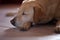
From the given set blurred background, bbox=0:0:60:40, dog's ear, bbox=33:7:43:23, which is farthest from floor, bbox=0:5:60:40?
dog's ear, bbox=33:7:43:23

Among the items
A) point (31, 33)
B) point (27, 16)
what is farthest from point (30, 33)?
point (27, 16)

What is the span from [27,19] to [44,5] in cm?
31

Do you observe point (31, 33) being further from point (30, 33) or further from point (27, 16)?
point (27, 16)

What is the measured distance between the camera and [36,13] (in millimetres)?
2301

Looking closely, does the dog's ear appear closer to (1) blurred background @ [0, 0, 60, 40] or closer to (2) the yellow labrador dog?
(2) the yellow labrador dog

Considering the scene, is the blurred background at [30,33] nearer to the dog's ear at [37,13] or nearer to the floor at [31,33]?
the floor at [31,33]

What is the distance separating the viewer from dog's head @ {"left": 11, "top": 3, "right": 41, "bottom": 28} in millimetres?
2285

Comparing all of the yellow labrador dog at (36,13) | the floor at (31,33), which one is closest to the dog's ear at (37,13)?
the yellow labrador dog at (36,13)

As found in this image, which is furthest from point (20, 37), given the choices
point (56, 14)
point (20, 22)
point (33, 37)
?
point (56, 14)

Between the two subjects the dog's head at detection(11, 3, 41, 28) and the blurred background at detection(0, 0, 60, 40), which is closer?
the blurred background at detection(0, 0, 60, 40)

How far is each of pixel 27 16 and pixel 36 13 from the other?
Answer: 0.45 ft

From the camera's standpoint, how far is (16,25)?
2.31 meters

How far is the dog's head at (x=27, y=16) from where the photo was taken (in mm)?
2285

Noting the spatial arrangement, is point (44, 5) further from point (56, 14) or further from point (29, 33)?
point (29, 33)
